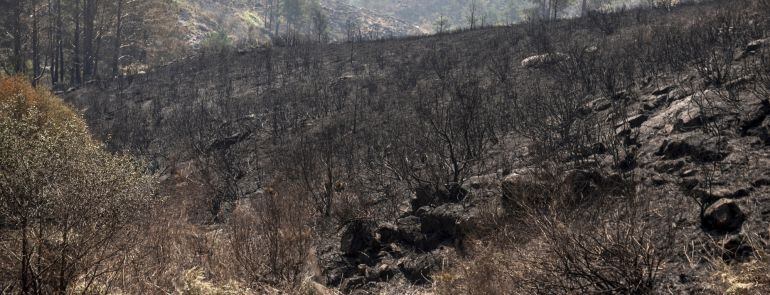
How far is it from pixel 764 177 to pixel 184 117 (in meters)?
23.4

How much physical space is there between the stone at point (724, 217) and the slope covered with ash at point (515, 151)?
0.06 feet

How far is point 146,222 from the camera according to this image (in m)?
10.5

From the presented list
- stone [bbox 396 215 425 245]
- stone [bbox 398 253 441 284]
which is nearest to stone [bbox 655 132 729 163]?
stone [bbox 398 253 441 284]

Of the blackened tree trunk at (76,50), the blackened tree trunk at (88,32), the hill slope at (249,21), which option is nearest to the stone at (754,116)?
the blackened tree trunk at (88,32)

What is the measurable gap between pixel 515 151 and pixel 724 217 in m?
6.88

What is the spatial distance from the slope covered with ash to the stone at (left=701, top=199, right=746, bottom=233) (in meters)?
0.02

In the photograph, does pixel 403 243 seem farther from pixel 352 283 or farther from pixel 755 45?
pixel 755 45

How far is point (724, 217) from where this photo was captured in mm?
7500

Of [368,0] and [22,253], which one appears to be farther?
[368,0]

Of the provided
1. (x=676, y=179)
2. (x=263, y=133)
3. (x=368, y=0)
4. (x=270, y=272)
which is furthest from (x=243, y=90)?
(x=368, y=0)

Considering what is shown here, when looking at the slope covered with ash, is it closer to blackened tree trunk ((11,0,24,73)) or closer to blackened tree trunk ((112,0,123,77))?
blackened tree trunk ((11,0,24,73))

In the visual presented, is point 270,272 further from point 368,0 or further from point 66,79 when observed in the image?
point 368,0

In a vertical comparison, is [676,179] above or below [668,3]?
below

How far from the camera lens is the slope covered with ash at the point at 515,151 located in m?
6.97
